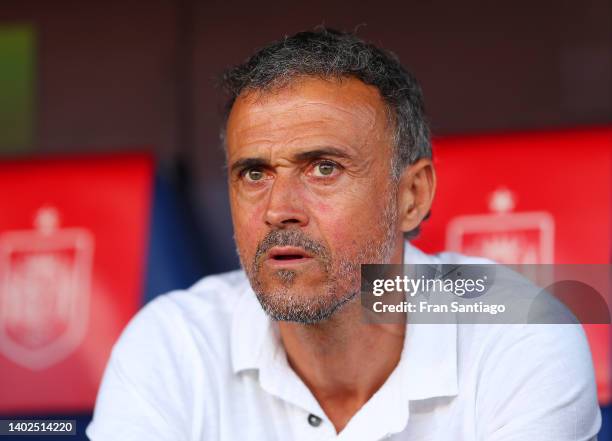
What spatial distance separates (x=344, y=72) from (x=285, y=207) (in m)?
0.30

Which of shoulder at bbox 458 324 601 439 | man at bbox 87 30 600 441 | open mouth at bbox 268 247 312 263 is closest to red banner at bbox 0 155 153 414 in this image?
man at bbox 87 30 600 441

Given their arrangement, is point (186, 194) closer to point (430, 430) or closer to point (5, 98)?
point (5, 98)

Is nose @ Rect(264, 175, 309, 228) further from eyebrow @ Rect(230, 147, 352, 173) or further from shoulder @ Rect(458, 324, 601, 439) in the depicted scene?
shoulder @ Rect(458, 324, 601, 439)

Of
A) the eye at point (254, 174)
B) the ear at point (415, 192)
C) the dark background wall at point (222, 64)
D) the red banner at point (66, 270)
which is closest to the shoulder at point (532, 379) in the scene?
the ear at point (415, 192)

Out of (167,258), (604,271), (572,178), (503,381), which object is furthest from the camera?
(167,258)

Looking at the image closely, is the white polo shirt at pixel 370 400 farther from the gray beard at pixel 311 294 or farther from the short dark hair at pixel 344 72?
the short dark hair at pixel 344 72

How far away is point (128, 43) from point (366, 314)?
1823 mm

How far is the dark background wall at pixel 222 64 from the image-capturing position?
282cm

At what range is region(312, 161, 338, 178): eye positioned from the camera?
158 centimetres

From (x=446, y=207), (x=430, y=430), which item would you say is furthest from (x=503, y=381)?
(x=446, y=207)

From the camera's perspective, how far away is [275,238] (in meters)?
1.51

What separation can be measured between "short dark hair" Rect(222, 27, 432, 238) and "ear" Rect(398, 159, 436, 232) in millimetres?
21

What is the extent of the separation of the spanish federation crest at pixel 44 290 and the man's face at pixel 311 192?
3.59ft

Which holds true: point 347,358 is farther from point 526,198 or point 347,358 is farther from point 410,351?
point 526,198
